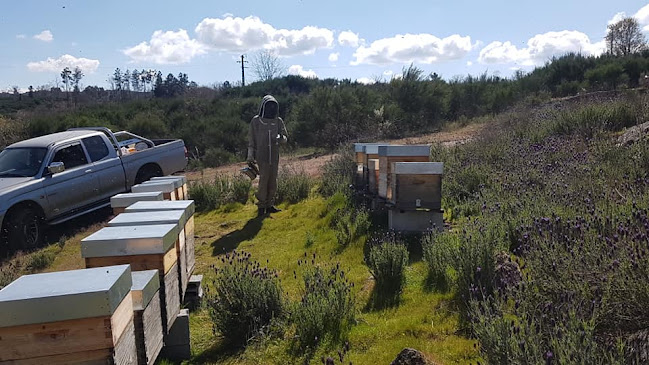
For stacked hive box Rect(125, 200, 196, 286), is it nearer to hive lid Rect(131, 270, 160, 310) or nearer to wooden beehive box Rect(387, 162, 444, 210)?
hive lid Rect(131, 270, 160, 310)

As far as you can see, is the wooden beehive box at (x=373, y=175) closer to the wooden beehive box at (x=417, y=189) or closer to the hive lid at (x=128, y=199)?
the wooden beehive box at (x=417, y=189)

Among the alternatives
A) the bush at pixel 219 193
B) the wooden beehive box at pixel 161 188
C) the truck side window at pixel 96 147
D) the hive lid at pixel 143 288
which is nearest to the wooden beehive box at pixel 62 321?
the hive lid at pixel 143 288

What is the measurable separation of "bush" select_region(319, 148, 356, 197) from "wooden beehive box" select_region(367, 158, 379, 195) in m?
1.12

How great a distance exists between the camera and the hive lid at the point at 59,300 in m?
2.03

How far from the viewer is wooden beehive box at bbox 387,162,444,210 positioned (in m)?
5.77

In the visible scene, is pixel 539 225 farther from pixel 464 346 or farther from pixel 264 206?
pixel 264 206

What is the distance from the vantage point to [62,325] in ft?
6.99

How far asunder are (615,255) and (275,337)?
2.51 metres

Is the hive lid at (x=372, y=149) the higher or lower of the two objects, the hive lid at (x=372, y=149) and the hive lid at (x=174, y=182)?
the higher

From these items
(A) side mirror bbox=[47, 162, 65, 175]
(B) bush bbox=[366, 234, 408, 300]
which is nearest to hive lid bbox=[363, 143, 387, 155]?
(B) bush bbox=[366, 234, 408, 300]

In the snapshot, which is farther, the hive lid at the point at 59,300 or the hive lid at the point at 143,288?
the hive lid at the point at 143,288

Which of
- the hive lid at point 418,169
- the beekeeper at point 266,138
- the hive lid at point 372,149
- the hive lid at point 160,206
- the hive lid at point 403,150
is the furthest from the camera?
the beekeeper at point 266,138

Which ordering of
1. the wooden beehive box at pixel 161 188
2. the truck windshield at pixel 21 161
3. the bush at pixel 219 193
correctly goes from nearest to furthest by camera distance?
the wooden beehive box at pixel 161 188 → the truck windshield at pixel 21 161 → the bush at pixel 219 193

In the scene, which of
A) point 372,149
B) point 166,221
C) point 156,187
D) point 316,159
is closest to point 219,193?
point 372,149
